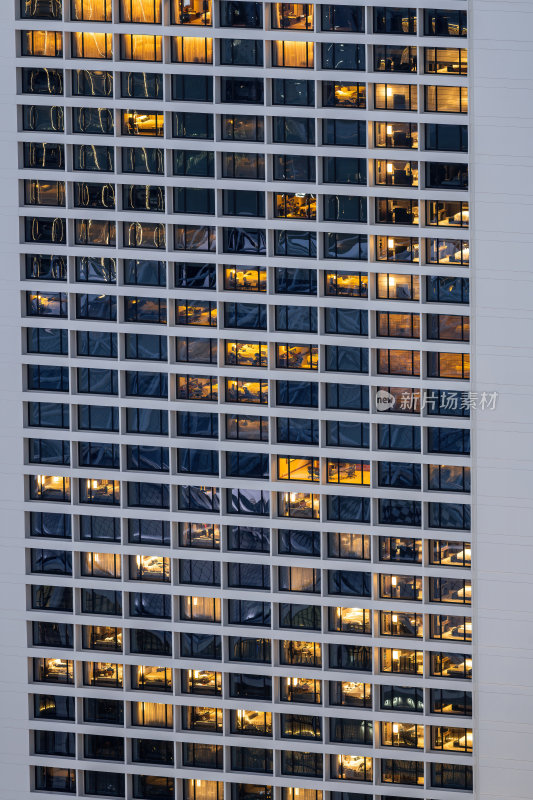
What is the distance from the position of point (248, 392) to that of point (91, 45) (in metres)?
12.1

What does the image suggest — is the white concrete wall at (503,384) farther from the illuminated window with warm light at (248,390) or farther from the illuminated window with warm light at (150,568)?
the illuminated window with warm light at (150,568)

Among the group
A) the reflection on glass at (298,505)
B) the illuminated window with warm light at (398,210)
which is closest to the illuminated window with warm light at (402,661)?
the reflection on glass at (298,505)

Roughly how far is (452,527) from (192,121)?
15.2 m

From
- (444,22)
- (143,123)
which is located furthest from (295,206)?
(444,22)

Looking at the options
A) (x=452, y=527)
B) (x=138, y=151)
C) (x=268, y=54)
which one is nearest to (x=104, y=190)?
(x=138, y=151)

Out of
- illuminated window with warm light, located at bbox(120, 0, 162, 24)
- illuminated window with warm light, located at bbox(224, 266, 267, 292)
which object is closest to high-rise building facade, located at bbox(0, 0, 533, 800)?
illuminated window with warm light, located at bbox(224, 266, 267, 292)

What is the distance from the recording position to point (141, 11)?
63656mm

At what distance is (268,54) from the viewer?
62.7m

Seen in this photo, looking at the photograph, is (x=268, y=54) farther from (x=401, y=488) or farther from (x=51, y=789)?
(x=51, y=789)

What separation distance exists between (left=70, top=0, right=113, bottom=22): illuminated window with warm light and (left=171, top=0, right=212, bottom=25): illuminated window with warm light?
7.07 feet

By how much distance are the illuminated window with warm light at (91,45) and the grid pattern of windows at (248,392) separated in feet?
0.21

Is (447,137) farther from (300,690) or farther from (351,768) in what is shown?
→ (351,768)

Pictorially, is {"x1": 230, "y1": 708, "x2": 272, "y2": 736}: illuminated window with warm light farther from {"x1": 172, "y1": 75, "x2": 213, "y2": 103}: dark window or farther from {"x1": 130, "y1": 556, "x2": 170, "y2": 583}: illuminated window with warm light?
{"x1": 172, "y1": 75, "x2": 213, "y2": 103}: dark window

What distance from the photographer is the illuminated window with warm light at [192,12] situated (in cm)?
6312
